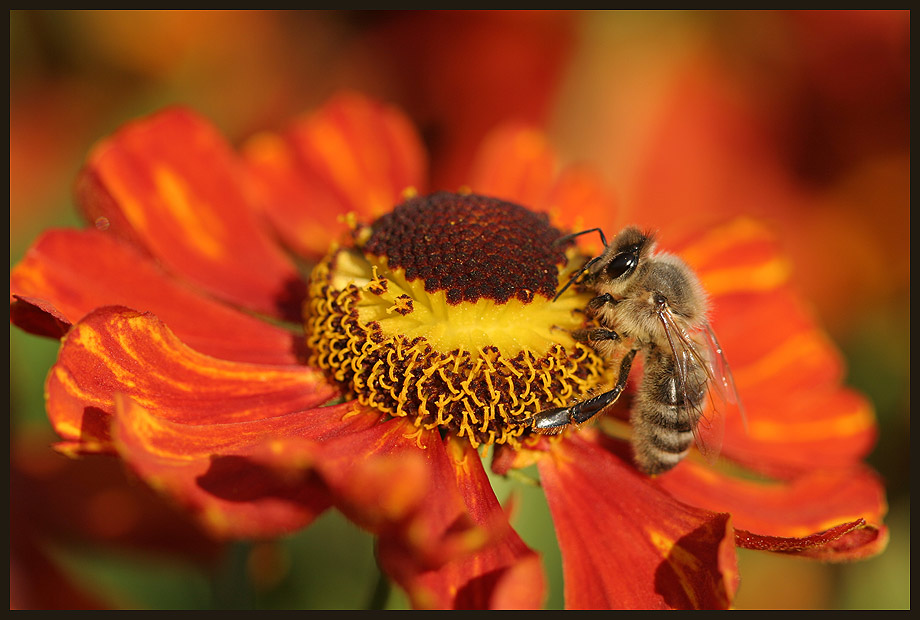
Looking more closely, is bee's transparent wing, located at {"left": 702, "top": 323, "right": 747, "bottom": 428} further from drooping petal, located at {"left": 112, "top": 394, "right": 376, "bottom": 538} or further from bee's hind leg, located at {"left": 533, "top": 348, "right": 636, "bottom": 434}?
drooping petal, located at {"left": 112, "top": 394, "right": 376, "bottom": 538}

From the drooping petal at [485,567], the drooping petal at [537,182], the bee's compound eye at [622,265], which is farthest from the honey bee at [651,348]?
the drooping petal at [537,182]

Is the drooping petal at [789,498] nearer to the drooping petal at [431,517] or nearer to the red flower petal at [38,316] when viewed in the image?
the drooping petal at [431,517]

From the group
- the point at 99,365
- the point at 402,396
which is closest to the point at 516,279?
the point at 402,396

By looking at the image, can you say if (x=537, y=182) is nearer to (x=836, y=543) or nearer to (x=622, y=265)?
(x=622, y=265)

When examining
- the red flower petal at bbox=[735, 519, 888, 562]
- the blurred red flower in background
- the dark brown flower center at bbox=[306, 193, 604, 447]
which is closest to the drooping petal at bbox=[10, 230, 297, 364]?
the blurred red flower in background

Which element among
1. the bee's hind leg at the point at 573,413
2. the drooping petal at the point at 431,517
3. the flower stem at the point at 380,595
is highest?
the bee's hind leg at the point at 573,413

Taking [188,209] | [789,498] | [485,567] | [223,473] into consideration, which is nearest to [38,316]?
[223,473]

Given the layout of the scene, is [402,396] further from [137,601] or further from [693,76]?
[693,76]
